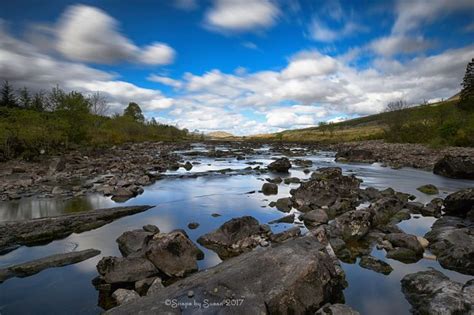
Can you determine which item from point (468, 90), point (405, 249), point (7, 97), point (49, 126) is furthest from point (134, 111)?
point (405, 249)

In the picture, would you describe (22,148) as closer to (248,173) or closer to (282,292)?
(248,173)

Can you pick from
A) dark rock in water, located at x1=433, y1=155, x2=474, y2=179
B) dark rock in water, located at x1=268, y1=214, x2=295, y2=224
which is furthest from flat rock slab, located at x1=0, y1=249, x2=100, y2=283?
dark rock in water, located at x1=433, y1=155, x2=474, y2=179

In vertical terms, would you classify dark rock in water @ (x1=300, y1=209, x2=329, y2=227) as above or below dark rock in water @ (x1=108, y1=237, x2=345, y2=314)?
below

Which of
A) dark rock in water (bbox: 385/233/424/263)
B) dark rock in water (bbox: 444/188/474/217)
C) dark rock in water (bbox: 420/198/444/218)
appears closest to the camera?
dark rock in water (bbox: 385/233/424/263)

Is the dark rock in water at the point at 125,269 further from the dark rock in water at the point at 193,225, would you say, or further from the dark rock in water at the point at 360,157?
the dark rock in water at the point at 360,157

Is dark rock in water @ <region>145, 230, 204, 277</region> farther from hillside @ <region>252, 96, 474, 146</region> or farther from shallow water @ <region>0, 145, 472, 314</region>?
hillside @ <region>252, 96, 474, 146</region>

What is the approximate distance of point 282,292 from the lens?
5121 mm

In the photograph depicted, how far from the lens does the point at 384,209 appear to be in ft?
39.5

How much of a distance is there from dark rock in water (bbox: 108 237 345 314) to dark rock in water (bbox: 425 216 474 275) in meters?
3.59

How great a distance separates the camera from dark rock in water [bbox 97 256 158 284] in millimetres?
6746

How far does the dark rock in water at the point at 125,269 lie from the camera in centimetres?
675

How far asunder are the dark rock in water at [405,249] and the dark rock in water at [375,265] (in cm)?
70

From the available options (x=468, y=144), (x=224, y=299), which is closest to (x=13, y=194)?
(x=224, y=299)

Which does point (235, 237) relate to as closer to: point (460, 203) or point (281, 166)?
point (460, 203)
